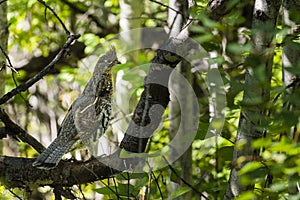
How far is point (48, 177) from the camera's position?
2438 millimetres

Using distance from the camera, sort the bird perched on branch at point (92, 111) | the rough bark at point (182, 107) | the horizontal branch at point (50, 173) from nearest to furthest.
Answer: the horizontal branch at point (50, 173) < the bird perched on branch at point (92, 111) < the rough bark at point (182, 107)

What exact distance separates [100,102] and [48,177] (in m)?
0.75

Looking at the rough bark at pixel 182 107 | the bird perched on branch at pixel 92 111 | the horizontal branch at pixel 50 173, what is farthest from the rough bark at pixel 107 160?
the rough bark at pixel 182 107

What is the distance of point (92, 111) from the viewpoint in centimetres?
307

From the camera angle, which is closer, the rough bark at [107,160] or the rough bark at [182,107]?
the rough bark at [107,160]

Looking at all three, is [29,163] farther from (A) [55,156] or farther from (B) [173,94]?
(B) [173,94]

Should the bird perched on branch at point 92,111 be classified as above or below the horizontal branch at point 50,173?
above

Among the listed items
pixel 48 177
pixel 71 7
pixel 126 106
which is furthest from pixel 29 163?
pixel 71 7

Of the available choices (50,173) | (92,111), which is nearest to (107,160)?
(50,173)

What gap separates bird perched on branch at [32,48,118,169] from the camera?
10.0 ft

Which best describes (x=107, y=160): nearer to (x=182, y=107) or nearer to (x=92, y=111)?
(x=92, y=111)

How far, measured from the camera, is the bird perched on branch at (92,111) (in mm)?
3051

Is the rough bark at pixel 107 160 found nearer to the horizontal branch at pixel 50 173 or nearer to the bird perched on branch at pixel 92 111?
the horizontal branch at pixel 50 173

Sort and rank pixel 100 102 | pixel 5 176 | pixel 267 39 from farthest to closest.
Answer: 1. pixel 100 102
2. pixel 5 176
3. pixel 267 39
